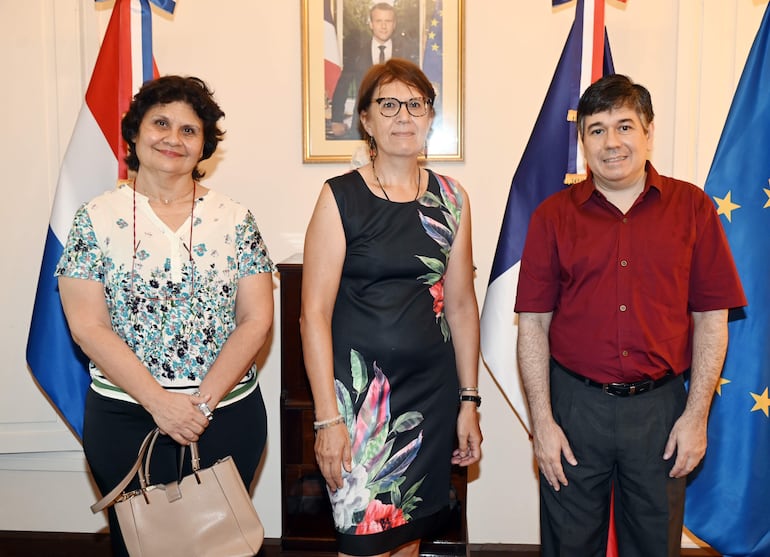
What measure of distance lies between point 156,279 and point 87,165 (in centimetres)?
91

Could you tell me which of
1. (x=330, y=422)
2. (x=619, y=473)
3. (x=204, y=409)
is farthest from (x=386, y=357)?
(x=619, y=473)

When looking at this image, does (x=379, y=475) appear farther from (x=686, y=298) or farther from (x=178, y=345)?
(x=686, y=298)

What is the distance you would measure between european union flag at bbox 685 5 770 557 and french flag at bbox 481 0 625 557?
1.32 ft

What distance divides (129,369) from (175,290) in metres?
0.24

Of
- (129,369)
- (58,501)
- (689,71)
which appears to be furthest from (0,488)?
(689,71)

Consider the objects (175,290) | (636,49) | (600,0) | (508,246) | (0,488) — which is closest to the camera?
(175,290)

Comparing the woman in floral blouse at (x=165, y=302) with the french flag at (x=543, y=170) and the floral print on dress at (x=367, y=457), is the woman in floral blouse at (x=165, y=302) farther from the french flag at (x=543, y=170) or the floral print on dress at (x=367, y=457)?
the french flag at (x=543, y=170)

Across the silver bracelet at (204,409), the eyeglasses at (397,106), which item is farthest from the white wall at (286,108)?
the silver bracelet at (204,409)

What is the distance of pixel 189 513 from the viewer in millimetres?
1683

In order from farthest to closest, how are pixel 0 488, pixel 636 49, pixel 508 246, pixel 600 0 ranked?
1. pixel 0 488
2. pixel 636 49
3. pixel 508 246
4. pixel 600 0

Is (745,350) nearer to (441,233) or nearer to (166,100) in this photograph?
(441,233)

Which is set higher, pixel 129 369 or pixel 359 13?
pixel 359 13

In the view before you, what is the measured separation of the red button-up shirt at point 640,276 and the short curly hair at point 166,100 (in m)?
1.06

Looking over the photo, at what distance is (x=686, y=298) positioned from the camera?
5.91ft
